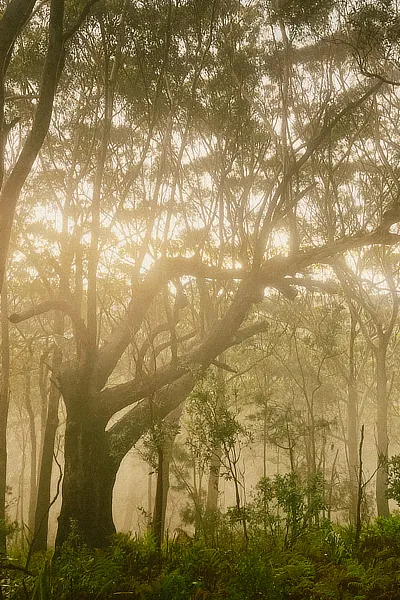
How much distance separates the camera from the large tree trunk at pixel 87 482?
312 inches

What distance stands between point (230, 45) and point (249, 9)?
1.26m

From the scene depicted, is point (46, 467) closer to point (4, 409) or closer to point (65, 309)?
point (4, 409)

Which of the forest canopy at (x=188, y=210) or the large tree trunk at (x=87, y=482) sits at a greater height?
the forest canopy at (x=188, y=210)

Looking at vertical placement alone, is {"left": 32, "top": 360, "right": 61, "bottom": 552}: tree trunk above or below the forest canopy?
below

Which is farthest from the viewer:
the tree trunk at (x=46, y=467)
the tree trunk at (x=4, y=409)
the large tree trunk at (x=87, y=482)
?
the tree trunk at (x=4, y=409)

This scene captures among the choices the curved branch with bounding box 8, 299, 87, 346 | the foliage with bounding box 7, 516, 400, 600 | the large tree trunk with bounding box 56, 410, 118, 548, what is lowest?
the foliage with bounding box 7, 516, 400, 600

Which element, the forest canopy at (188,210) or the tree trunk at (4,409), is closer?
the forest canopy at (188,210)

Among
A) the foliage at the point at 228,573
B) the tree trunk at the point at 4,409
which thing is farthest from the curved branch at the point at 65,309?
the foliage at the point at 228,573

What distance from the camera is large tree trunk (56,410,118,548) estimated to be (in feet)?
26.0

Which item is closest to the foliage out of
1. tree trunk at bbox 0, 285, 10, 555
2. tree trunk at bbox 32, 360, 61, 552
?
tree trunk at bbox 32, 360, 61, 552

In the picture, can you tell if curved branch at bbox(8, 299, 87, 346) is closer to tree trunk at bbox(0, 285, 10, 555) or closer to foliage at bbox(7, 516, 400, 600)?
tree trunk at bbox(0, 285, 10, 555)

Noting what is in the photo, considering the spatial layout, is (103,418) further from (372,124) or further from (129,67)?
(372,124)

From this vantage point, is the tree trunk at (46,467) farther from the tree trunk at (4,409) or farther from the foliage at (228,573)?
the foliage at (228,573)

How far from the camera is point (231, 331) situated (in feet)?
29.9
